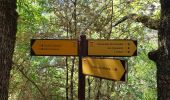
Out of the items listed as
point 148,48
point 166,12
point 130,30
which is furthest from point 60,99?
point 166,12

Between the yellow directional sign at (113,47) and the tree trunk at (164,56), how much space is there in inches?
48.5

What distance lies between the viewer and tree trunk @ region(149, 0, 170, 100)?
559 centimetres

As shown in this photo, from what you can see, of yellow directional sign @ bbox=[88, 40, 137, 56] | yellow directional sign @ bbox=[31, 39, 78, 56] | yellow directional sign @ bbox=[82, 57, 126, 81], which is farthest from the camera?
yellow directional sign @ bbox=[31, 39, 78, 56]

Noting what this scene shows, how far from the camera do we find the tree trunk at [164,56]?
18.4 feet

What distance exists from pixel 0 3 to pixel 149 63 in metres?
9.32

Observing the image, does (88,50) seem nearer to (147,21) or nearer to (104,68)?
(104,68)

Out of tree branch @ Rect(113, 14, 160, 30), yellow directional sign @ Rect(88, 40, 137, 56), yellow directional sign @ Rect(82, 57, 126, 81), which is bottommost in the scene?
yellow directional sign @ Rect(82, 57, 126, 81)

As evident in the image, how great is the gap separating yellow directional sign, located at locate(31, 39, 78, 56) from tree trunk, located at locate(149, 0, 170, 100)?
157cm

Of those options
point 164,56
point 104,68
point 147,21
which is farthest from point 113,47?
point 147,21

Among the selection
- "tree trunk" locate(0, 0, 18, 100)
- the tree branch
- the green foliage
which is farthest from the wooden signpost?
the green foliage

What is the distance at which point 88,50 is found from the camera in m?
4.63

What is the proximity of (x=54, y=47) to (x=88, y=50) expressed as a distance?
0.43 metres

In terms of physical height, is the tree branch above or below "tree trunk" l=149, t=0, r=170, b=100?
above

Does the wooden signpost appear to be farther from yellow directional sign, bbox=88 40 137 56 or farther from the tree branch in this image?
the tree branch
